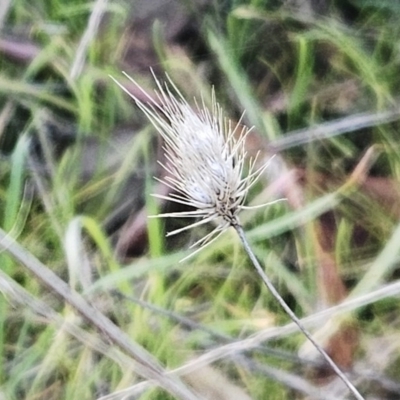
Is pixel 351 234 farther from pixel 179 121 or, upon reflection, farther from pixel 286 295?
pixel 179 121

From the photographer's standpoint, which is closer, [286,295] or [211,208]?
[211,208]

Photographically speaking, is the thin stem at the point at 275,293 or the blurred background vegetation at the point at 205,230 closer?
the thin stem at the point at 275,293

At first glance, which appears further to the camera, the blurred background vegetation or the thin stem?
the blurred background vegetation

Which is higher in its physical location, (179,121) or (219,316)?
(179,121)

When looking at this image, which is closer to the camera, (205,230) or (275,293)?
(275,293)

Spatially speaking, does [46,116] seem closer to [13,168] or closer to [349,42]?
[13,168]

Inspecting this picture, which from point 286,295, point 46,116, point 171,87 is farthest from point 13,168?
point 286,295

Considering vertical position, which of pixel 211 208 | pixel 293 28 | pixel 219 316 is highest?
pixel 293 28

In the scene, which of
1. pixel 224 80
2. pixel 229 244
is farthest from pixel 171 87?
pixel 229 244
